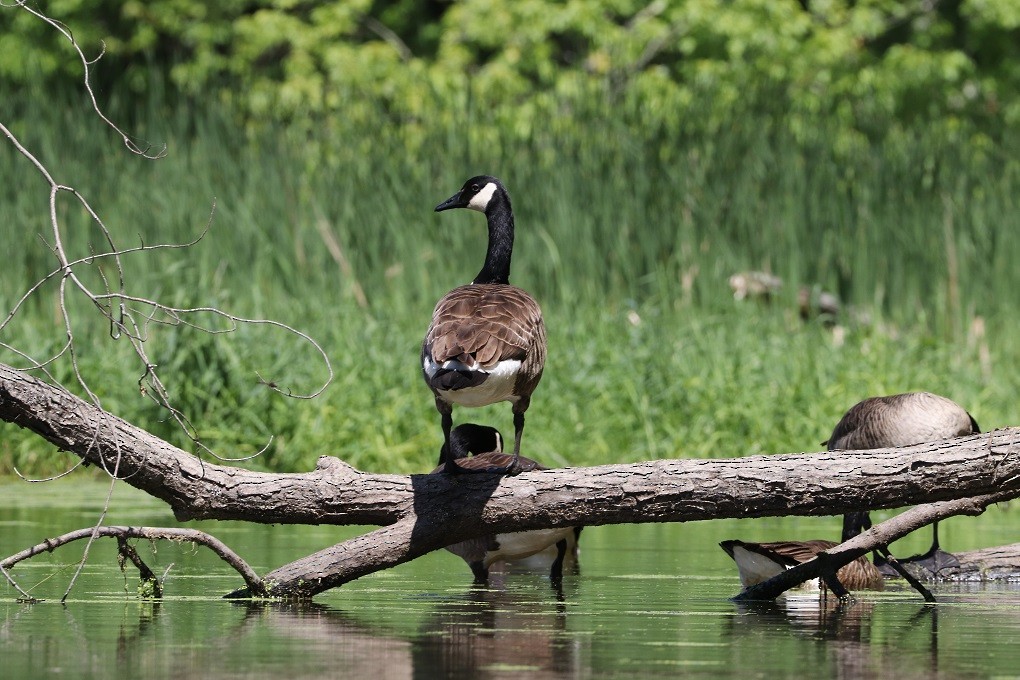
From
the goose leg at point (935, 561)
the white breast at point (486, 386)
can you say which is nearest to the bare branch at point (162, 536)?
the white breast at point (486, 386)

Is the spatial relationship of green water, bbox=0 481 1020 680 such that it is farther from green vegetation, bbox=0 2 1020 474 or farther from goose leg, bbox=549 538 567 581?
green vegetation, bbox=0 2 1020 474

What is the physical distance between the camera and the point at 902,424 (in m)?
8.77

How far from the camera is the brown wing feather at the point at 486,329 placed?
6.34 m

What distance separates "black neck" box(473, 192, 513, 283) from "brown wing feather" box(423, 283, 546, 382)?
785 millimetres

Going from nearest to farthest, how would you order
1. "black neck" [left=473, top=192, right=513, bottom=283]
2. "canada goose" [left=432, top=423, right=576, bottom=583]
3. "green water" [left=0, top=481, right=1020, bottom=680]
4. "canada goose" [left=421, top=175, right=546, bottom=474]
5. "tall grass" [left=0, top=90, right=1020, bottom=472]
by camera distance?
1. "green water" [left=0, top=481, right=1020, bottom=680]
2. "canada goose" [left=421, top=175, right=546, bottom=474]
3. "canada goose" [left=432, top=423, right=576, bottom=583]
4. "black neck" [left=473, top=192, right=513, bottom=283]
5. "tall grass" [left=0, top=90, right=1020, bottom=472]

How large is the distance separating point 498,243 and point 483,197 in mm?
483

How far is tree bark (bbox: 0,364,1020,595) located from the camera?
6168mm

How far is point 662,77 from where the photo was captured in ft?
80.3

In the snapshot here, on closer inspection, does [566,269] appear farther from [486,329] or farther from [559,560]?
[486,329]

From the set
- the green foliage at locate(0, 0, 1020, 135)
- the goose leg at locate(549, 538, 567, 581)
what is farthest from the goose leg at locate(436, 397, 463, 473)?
the green foliage at locate(0, 0, 1020, 135)

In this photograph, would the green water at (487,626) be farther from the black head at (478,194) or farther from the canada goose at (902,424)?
the black head at (478,194)

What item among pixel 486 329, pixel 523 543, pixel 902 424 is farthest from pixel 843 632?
pixel 902 424

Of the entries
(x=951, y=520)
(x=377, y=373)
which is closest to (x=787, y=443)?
(x=951, y=520)

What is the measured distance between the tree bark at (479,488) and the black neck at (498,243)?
5.52 feet
